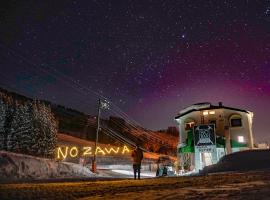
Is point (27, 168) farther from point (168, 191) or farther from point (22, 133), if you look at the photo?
point (22, 133)

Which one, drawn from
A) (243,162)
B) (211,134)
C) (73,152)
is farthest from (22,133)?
(243,162)

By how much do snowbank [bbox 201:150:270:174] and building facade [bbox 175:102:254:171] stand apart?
18.4 m

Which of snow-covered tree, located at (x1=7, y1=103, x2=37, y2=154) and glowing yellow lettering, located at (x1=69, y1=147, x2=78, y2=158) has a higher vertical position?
snow-covered tree, located at (x1=7, y1=103, x2=37, y2=154)

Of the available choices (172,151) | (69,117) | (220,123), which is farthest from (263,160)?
(69,117)

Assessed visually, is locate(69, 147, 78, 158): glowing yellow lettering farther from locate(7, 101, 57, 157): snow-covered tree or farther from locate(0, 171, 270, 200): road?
locate(0, 171, 270, 200): road

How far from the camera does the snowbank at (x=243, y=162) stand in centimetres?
2047

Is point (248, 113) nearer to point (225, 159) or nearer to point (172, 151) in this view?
point (225, 159)

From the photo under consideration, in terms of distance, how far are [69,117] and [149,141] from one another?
27.7 m

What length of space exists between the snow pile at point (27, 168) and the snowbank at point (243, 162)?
11.5 m

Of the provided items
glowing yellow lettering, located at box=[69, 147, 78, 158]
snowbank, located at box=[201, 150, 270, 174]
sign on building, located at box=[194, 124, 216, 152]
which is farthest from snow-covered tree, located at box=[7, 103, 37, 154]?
snowbank, located at box=[201, 150, 270, 174]

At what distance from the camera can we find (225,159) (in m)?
23.7

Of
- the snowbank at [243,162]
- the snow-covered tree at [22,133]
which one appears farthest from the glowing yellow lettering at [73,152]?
the snowbank at [243,162]

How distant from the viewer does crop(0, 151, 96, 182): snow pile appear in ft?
68.4

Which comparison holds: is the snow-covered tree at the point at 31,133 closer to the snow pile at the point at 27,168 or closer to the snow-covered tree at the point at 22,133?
the snow-covered tree at the point at 22,133
